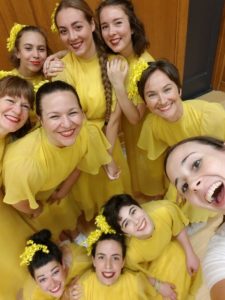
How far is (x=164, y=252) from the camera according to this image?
1.68 meters

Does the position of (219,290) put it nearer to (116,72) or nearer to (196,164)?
(196,164)

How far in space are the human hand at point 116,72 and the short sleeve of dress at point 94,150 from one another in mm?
238

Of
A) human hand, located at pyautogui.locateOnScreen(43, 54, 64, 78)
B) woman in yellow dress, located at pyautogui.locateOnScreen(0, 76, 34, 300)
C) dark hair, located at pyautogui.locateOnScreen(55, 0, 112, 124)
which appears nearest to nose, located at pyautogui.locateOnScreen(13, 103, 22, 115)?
woman in yellow dress, located at pyautogui.locateOnScreen(0, 76, 34, 300)

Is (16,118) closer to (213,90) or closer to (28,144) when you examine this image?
(28,144)

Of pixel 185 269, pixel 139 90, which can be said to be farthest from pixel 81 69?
pixel 185 269

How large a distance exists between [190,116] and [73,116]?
0.60 metres

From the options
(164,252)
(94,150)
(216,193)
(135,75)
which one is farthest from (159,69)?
(164,252)

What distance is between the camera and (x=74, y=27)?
5.11 ft

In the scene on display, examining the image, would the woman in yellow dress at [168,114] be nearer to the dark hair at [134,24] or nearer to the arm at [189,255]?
the dark hair at [134,24]

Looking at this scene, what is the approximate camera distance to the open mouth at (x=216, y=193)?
100 centimetres

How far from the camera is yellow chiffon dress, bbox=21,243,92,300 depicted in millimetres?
1576

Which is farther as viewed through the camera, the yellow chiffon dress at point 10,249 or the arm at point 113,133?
the arm at point 113,133

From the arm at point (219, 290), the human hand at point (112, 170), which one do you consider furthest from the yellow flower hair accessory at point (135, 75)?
the arm at point (219, 290)

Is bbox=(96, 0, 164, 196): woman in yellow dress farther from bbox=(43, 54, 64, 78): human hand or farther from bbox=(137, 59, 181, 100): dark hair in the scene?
bbox=(43, 54, 64, 78): human hand
